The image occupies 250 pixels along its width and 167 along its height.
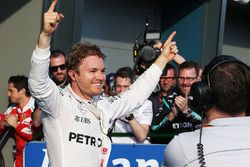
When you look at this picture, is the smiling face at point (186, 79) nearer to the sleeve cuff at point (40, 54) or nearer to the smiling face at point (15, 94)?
the smiling face at point (15, 94)

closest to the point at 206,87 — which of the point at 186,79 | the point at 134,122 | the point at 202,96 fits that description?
the point at 202,96

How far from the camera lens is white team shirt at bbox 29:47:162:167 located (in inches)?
103

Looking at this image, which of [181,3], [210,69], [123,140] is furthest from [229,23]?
[210,69]

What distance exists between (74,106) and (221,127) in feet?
3.87

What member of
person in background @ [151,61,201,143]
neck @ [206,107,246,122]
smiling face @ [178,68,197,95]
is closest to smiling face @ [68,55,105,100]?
neck @ [206,107,246,122]

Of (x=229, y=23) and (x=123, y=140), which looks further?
(x=229, y=23)

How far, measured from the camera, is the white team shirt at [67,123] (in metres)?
2.62

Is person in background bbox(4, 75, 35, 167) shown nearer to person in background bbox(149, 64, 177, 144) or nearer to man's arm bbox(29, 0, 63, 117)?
person in background bbox(149, 64, 177, 144)

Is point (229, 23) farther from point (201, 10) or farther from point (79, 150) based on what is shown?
point (79, 150)

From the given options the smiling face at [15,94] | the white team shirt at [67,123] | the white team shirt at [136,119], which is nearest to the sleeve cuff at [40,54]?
the white team shirt at [67,123]

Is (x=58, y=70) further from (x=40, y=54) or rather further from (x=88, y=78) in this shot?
(x=40, y=54)

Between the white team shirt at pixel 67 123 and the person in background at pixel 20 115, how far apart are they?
5.16 ft

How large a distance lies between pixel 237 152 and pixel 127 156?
98.0 inches

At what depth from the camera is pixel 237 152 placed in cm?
189
